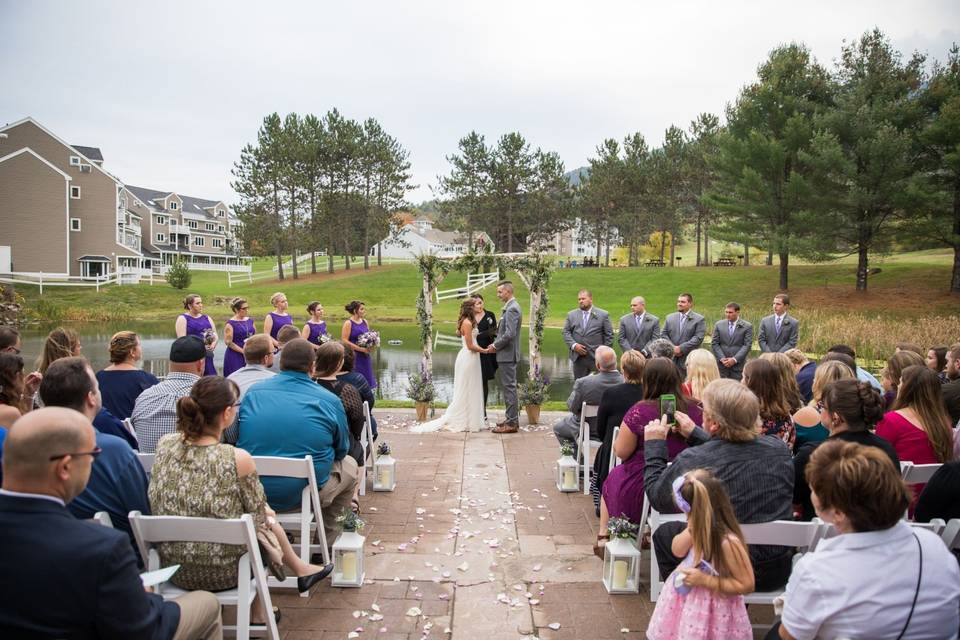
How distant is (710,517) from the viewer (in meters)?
2.76

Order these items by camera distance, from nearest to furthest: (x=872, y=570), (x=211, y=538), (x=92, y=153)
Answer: (x=872, y=570) < (x=211, y=538) < (x=92, y=153)

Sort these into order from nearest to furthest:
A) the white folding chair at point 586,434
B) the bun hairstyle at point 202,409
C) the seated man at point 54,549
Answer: the seated man at point 54,549, the bun hairstyle at point 202,409, the white folding chair at point 586,434

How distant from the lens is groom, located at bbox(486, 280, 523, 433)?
30.9 feet

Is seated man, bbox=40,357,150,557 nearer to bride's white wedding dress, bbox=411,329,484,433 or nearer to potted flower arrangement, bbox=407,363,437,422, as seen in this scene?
bride's white wedding dress, bbox=411,329,484,433

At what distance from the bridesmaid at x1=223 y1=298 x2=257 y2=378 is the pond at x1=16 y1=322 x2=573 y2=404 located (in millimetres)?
5347

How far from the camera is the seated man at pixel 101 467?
3094 millimetres

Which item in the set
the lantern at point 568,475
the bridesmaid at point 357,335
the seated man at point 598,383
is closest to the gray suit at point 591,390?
the seated man at point 598,383

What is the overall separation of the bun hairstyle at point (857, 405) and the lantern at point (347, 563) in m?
3.05

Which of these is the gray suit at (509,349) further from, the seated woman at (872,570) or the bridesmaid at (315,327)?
the seated woman at (872,570)

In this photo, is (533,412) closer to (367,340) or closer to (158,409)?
(367,340)

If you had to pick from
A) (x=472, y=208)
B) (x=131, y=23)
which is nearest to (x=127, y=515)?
(x=131, y=23)

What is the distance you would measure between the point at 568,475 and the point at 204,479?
4083mm

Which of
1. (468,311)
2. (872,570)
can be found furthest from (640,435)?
(468,311)

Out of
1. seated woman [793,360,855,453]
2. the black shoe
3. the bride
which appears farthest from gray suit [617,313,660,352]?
the black shoe
